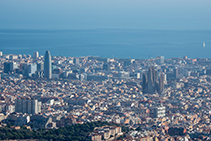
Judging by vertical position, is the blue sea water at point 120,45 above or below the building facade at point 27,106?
above

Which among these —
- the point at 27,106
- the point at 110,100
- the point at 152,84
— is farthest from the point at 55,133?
the point at 152,84

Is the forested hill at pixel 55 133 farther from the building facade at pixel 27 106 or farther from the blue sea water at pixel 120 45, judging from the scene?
the blue sea water at pixel 120 45

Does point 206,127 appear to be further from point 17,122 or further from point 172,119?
point 17,122

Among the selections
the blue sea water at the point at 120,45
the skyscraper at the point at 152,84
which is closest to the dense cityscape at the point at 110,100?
the skyscraper at the point at 152,84

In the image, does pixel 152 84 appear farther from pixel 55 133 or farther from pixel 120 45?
pixel 120 45

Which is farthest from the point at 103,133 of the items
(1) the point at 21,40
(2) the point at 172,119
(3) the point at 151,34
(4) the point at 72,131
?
(3) the point at 151,34

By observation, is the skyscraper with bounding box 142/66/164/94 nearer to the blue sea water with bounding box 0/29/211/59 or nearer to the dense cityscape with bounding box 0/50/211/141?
the dense cityscape with bounding box 0/50/211/141
